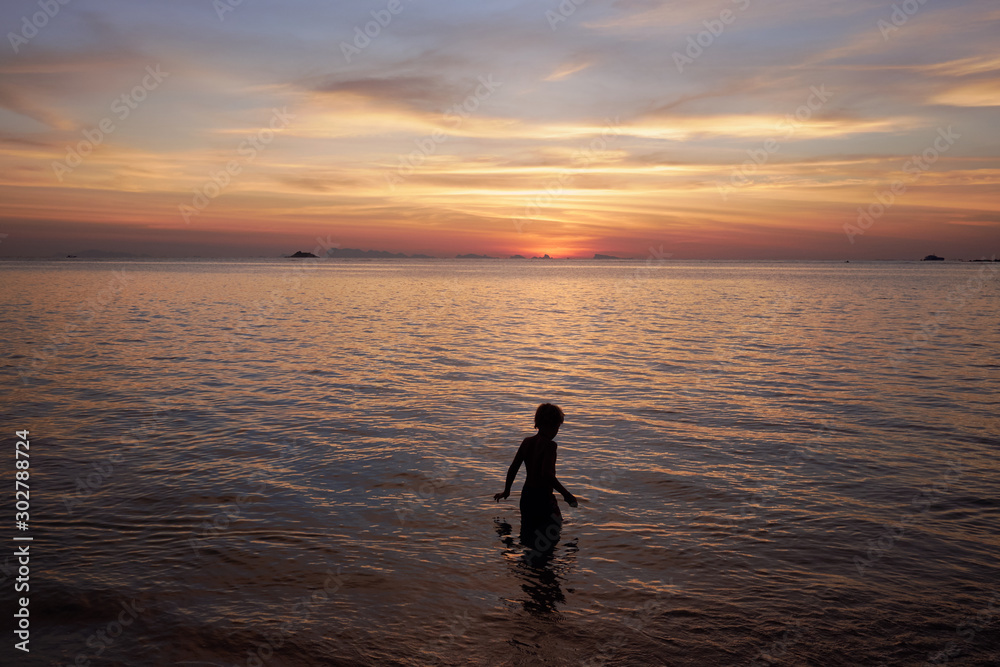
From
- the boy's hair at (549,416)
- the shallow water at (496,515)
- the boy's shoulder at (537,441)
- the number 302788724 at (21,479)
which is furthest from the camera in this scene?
the number 302788724 at (21,479)

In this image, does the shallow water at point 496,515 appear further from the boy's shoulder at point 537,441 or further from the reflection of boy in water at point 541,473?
the boy's shoulder at point 537,441

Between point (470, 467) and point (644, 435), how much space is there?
15.1ft

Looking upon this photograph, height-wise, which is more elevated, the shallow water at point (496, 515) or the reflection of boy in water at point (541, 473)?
the reflection of boy in water at point (541, 473)

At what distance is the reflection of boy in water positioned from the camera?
8352 millimetres

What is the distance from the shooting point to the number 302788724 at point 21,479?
9209 mm

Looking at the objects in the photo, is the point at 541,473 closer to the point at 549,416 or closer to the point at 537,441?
the point at 537,441

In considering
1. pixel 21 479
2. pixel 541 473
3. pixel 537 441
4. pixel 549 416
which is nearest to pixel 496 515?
pixel 541 473

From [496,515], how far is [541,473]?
4.99 ft

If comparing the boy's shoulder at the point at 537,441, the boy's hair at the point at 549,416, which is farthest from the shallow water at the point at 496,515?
the boy's hair at the point at 549,416

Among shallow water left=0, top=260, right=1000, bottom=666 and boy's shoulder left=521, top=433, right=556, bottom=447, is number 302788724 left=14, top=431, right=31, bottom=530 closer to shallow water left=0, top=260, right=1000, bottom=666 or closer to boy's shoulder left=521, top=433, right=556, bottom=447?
shallow water left=0, top=260, right=1000, bottom=666

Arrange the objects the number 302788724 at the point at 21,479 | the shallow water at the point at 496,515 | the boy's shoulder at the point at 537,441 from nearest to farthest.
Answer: the shallow water at the point at 496,515 < the boy's shoulder at the point at 537,441 < the number 302788724 at the point at 21,479

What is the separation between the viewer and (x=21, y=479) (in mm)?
10859

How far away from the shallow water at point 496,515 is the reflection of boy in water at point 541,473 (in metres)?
0.48

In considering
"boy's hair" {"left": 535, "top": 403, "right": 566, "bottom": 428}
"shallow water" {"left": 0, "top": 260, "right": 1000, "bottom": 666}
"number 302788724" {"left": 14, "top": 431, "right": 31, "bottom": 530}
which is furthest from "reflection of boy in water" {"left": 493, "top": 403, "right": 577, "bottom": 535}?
"number 302788724" {"left": 14, "top": 431, "right": 31, "bottom": 530}
